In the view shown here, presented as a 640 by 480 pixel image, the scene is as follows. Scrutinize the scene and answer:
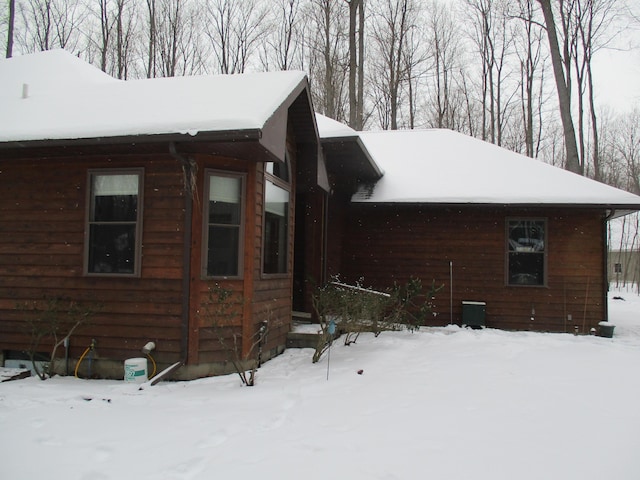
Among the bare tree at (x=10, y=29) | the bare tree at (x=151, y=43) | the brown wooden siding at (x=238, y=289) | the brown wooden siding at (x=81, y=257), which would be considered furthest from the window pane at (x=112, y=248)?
the bare tree at (x=151, y=43)

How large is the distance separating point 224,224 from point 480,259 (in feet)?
20.1

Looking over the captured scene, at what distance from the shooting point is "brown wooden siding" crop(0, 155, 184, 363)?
598 cm

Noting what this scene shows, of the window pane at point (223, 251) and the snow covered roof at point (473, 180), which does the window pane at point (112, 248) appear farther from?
the snow covered roof at point (473, 180)

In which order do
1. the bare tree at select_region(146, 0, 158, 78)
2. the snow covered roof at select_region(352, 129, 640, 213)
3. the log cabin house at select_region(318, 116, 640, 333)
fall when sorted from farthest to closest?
the bare tree at select_region(146, 0, 158, 78) < the log cabin house at select_region(318, 116, 640, 333) < the snow covered roof at select_region(352, 129, 640, 213)

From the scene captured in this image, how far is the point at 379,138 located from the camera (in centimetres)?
1358

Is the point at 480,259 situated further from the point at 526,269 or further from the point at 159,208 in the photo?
the point at 159,208

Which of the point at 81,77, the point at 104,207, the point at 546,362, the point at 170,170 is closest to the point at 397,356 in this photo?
the point at 546,362

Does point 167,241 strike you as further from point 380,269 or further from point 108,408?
point 380,269

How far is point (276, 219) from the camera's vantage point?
7191 mm

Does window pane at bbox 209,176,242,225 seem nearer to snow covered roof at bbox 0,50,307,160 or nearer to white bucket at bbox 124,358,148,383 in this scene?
snow covered roof at bbox 0,50,307,160

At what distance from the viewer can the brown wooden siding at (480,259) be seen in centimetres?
975

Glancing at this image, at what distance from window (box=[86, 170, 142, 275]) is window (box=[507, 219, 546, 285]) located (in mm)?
7391

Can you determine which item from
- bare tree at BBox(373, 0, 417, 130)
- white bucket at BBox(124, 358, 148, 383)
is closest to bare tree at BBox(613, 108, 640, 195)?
bare tree at BBox(373, 0, 417, 130)

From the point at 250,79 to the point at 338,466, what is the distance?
5404mm
